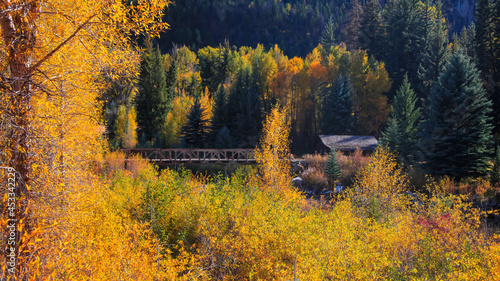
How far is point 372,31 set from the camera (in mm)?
52312

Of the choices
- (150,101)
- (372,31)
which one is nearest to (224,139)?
(150,101)

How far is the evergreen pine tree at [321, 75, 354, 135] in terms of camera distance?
4312 cm

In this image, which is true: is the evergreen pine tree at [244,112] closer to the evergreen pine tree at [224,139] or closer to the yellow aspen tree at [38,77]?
the evergreen pine tree at [224,139]

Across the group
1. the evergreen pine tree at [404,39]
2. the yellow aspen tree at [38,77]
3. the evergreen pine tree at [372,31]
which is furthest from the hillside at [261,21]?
the yellow aspen tree at [38,77]

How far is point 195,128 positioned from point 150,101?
336 inches

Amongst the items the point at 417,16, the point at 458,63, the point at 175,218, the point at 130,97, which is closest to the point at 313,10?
the point at 417,16

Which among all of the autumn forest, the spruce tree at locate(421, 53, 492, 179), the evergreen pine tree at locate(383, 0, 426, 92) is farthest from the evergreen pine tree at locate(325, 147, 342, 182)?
the evergreen pine tree at locate(383, 0, 426, 92)

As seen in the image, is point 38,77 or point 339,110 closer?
point 38,77

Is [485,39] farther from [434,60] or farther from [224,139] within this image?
[224,139]

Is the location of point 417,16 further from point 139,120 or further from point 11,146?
point 11,146

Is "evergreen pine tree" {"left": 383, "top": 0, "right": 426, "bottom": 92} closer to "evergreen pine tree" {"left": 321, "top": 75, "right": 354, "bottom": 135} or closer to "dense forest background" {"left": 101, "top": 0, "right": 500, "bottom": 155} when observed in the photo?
"dense forest background" {"left": 101, "top": 0, "right": 500, "bottom": 155}

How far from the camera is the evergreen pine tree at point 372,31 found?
5184 cm

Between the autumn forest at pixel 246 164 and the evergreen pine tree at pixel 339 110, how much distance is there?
0.76ft

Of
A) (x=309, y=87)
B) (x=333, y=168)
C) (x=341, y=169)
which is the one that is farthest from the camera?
(x=309, y=87)
